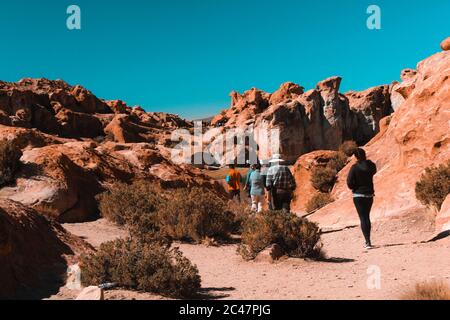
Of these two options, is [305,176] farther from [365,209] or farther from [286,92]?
[286,92]

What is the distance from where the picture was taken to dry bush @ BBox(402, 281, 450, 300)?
4.49 m

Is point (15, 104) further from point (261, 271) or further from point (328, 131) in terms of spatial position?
point (261, 271)

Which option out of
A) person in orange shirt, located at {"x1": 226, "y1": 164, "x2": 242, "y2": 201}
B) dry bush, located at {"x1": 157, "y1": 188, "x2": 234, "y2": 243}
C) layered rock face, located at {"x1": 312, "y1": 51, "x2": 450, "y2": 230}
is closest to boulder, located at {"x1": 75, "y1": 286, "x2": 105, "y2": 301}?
dry bush, located at {"x1": 157, "y1": 188, "x2": 234, "y2": 243}

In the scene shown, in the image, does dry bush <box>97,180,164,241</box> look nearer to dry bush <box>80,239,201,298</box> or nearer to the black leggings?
the black leggings

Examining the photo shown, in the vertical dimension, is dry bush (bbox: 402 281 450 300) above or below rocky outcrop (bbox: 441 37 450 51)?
below

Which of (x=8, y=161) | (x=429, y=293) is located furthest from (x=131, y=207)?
(x=429, y=293)

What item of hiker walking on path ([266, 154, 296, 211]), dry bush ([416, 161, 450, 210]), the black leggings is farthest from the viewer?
hiker walking on path ([266, 154, 296, 211])

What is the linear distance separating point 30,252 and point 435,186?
8651 mm

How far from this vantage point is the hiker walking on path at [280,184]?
11.2 metres

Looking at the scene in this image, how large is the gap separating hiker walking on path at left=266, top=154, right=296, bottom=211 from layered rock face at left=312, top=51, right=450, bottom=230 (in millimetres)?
2483

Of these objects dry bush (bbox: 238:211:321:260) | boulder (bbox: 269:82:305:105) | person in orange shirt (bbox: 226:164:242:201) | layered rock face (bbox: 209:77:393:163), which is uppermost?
boulder (bbox: 269:82:305:105)

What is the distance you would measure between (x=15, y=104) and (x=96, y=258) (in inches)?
2463

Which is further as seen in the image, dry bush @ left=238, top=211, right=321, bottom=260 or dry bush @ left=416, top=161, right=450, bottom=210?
dry bush @ left=416, top=161, right=450, bottom=210

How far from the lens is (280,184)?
11172 millimetres
